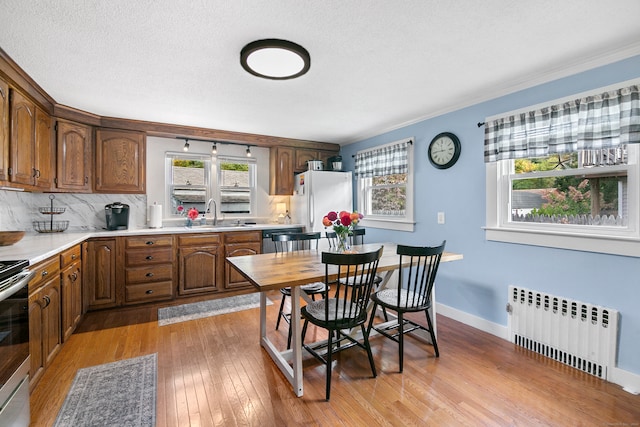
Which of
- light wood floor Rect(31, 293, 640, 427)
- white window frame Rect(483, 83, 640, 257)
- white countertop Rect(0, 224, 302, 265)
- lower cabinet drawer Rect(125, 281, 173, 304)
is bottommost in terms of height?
light wood floor Rect(31, 293, 640, 427)

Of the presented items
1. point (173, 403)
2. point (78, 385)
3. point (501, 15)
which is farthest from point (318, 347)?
point (501, 15)

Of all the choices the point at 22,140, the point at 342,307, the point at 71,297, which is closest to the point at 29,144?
the point at 22,140

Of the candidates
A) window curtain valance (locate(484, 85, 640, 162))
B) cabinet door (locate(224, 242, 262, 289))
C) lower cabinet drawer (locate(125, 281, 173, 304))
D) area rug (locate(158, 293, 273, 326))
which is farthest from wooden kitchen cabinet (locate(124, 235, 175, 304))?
window curtain valance (locate(484, 85, 640, 162))

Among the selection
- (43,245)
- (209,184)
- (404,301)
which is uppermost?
(209,184)

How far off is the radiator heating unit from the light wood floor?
0.32ft

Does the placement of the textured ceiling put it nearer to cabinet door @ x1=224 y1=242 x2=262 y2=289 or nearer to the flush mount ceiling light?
the flush mount ceiling light

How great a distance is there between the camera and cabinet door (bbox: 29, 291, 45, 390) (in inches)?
76.0

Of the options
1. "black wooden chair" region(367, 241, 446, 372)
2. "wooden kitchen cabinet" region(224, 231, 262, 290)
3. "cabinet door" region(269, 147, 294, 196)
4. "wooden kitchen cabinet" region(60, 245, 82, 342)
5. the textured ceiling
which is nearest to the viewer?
the textured ceiling

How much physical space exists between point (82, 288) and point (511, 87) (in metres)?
4.61

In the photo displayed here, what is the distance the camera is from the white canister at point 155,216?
399 cm

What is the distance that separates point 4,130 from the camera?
88.8 inches

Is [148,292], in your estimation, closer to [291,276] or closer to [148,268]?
[148,268]

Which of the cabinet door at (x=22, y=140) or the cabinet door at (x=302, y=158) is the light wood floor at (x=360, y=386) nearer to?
the cabinet door at (x=22, y=140)

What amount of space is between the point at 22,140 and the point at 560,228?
4.50 metres
